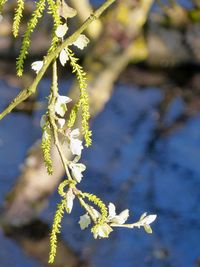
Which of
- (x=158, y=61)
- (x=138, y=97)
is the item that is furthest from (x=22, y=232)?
(x=158, y=61)

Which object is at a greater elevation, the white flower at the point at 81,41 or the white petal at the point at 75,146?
the white flower at the point at 81,41

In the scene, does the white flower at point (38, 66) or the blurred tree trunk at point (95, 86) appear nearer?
the white flower at point (38, 66)

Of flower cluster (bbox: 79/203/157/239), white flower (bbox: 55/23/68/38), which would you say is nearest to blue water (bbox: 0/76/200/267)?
flower cluster (bbox: 79/203/157/239)

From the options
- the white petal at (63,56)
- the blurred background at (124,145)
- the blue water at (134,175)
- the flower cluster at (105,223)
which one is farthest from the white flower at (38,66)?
the blue water at (134,175)

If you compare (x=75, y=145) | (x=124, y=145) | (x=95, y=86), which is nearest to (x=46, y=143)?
(x=75, y=145)

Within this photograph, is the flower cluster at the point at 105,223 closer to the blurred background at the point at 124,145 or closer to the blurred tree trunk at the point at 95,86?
the blurred background at the point at 124,145

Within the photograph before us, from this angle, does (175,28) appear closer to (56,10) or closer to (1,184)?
(1,184)

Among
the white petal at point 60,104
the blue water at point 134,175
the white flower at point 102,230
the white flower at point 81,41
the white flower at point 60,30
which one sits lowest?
the white flower at point 102,230

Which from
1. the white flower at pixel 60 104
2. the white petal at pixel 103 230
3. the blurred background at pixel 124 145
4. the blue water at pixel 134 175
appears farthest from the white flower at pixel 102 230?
the blue water at pixel 134 175
